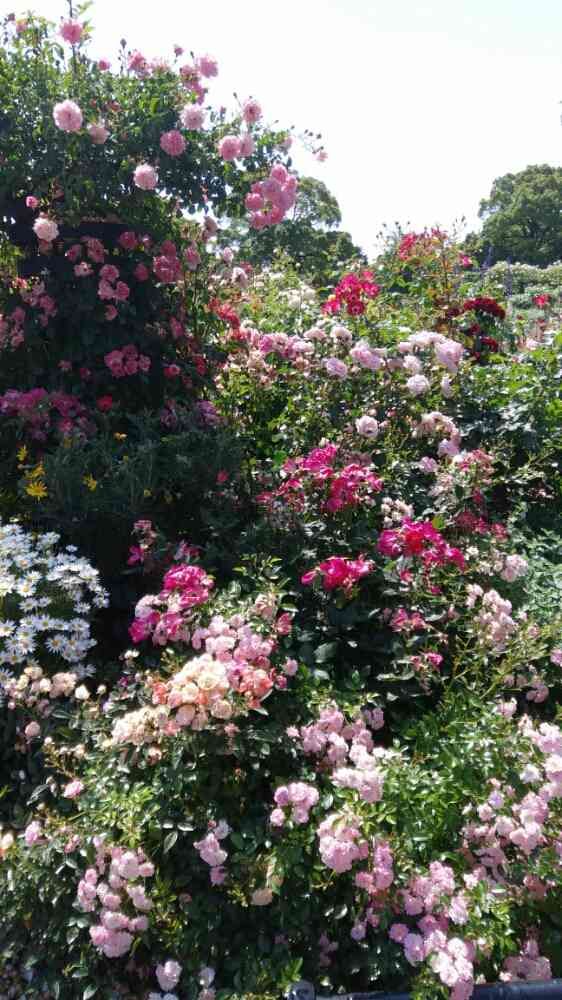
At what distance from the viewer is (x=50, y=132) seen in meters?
3.33

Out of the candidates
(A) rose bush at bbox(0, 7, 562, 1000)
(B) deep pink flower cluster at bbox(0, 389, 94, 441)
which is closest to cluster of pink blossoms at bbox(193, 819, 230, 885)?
(A) rose bush at bbox(0, 7, 562, 1000)

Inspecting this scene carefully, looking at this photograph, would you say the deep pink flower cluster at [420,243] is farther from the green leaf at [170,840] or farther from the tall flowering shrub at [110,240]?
the green leaf at [170,840]

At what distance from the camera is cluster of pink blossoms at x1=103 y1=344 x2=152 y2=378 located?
347 cm

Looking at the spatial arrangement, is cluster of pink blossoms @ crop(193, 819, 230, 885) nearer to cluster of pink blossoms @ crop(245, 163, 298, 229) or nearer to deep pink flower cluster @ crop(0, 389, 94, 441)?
deep pink flower cluster @ crop(0, 389, 94, 441)

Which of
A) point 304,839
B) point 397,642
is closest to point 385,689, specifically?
point 397,642

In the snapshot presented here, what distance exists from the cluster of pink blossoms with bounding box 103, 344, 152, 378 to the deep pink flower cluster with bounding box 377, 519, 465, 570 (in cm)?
162

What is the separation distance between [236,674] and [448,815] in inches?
24.8

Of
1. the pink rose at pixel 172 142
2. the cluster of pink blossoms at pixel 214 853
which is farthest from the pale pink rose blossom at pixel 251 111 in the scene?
the cluster of pink blossoms at pixel 214 853

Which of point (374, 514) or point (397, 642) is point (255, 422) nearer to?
point (374, 514)

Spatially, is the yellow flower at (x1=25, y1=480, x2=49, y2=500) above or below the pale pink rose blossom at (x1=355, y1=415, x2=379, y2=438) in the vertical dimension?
below

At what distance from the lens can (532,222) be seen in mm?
32812

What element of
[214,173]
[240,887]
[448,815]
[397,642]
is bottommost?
[240,887]

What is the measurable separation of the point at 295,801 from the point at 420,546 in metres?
0.97

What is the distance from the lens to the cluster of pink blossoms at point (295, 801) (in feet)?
5.73
